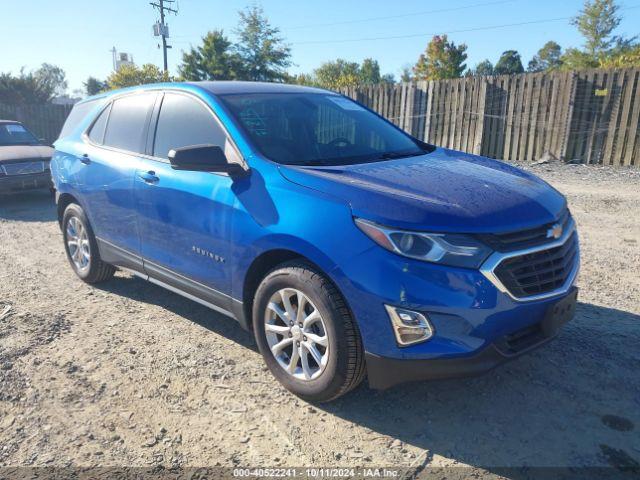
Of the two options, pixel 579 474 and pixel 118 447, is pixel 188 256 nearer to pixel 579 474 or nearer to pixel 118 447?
pixel 118 447

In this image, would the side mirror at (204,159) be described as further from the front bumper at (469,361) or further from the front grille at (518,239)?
the front grille at (518,239)

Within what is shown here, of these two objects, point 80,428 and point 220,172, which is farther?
point 220,172

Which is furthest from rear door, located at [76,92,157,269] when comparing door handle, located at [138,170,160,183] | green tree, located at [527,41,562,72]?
green tree, located at [527,41,562,72]

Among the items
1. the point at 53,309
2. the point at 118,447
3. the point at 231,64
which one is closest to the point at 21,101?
the point at 231,64

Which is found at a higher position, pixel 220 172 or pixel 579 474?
pixel 220 172

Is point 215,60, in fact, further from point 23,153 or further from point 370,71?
point 370,71

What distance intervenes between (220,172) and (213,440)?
5.23ft

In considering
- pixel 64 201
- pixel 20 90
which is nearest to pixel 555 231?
pixel 64 201

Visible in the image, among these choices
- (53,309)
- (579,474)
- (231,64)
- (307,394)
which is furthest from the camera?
(231,64)

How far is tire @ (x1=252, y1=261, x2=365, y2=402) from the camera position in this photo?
106 inches

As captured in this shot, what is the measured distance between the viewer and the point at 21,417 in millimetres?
2969

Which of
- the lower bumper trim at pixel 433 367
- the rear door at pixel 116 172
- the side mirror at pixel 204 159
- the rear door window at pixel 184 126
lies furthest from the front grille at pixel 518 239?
the rear door at pixel 116 172

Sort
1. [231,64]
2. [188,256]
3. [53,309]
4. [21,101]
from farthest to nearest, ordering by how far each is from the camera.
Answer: [231,64] → [21,101] → [53,309] → [188,256]

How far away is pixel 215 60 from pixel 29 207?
3741 cm
